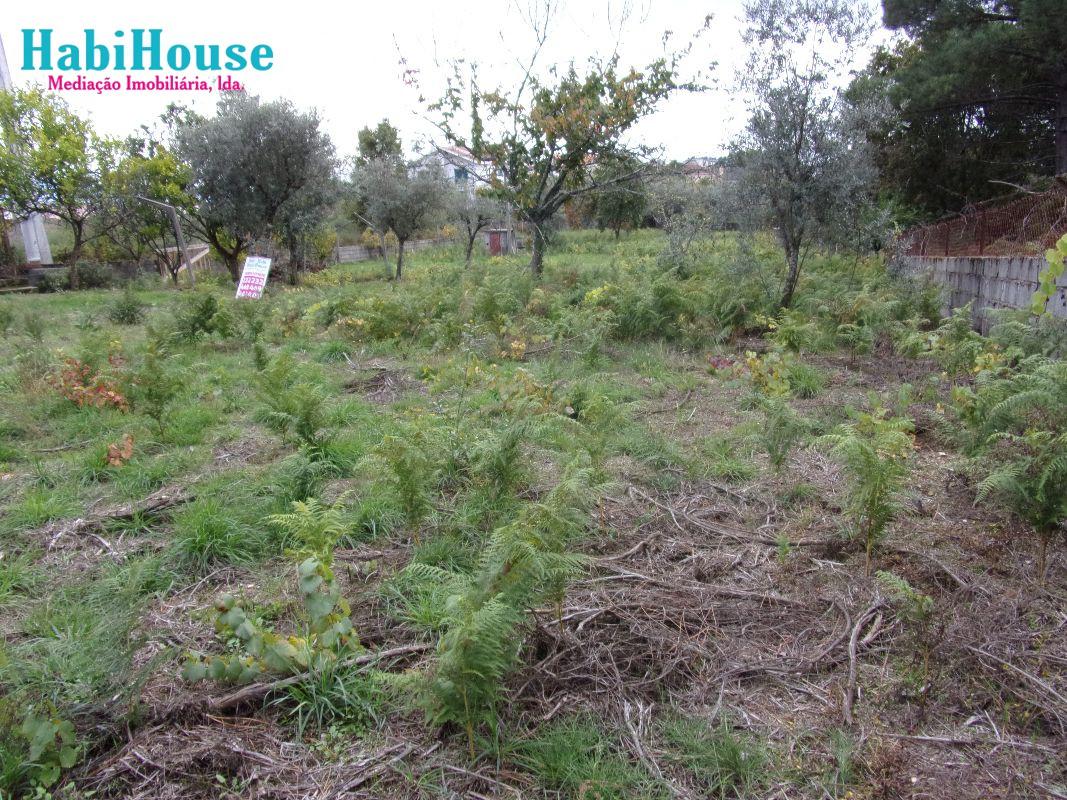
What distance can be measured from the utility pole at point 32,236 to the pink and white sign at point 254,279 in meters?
13.9

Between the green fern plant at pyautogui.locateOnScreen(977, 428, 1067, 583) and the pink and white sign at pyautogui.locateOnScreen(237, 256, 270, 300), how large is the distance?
12.8 metres

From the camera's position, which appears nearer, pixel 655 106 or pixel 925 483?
pixel 925 483

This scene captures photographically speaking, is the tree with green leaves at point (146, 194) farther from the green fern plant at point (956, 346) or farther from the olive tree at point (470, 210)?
the green fern plant at point (956, 346)

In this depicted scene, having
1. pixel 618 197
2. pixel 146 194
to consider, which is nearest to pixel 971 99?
pixel 618 197

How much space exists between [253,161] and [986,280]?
55.2 ft

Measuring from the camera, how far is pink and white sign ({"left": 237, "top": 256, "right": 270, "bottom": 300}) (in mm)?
13477

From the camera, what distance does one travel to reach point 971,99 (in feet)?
52.3

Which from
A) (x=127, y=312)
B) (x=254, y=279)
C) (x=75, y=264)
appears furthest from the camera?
(x=75, y=264)

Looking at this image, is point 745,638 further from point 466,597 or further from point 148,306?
point 148,306

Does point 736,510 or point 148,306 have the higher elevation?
point 148,306

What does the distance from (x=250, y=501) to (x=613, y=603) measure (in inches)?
90.4

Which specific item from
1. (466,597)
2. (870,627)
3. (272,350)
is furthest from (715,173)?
(466,597)

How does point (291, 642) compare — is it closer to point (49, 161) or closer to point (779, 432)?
point (779, 432)

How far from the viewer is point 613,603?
3.04 metres
